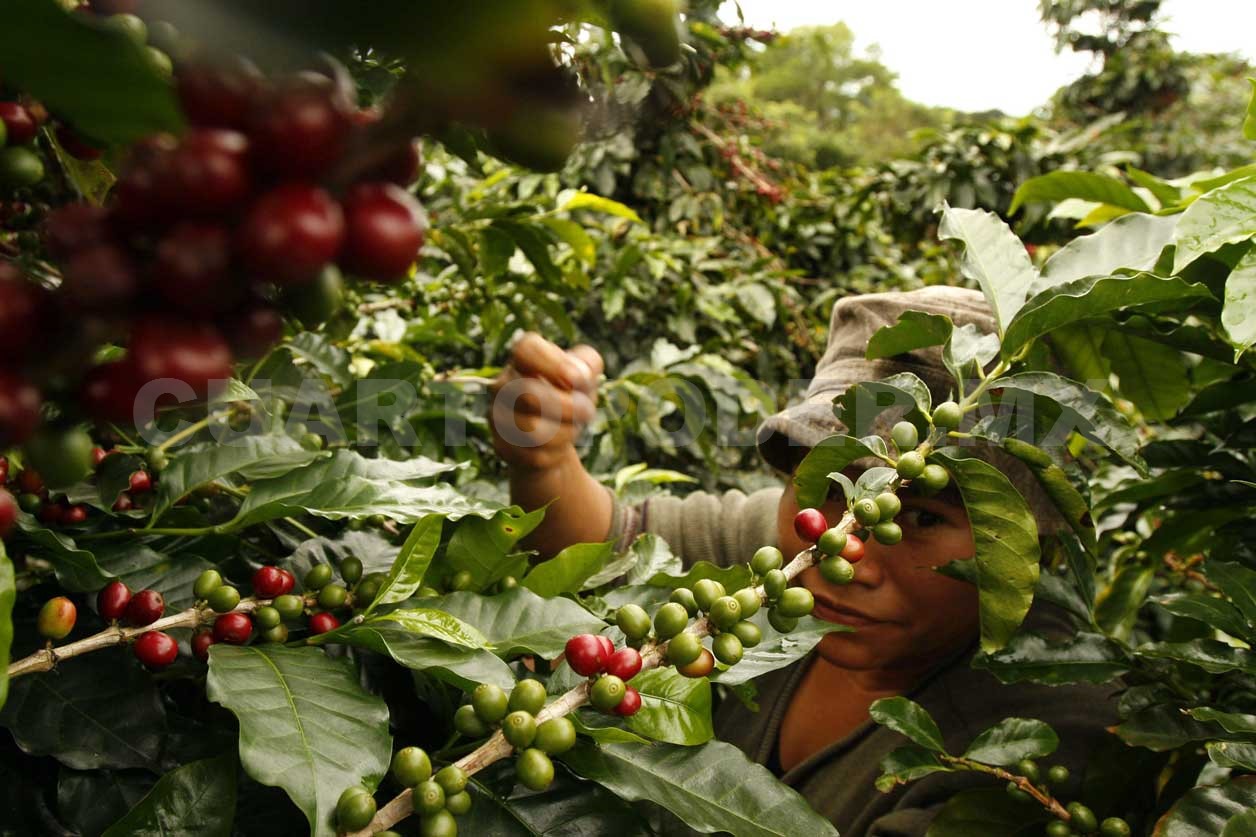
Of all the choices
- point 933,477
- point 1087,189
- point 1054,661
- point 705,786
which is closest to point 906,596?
point 1054,661

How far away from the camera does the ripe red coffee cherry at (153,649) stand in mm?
496

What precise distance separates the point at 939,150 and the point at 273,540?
3.24m

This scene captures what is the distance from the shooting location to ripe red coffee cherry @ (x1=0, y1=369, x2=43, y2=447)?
0.58 ft

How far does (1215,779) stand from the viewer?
0.71m

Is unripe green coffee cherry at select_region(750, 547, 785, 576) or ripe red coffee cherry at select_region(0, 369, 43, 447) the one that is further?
unripe green coffee cherry at select_region(750, 547, 785, 576)

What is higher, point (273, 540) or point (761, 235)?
point (761, 235)

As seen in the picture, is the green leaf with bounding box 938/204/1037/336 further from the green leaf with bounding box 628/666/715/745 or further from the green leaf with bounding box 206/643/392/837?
the green leaf with bounding box 206/643/392/837

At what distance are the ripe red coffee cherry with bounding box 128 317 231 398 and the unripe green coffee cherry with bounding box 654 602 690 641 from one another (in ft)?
1.19

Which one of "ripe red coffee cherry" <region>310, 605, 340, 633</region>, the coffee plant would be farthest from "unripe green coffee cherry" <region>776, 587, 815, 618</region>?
"ripe red coffee cherry" <region>310, 605, 340, 633</region>

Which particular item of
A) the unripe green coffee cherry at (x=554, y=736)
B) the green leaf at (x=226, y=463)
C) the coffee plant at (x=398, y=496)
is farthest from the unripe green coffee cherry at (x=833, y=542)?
the green leaf at (x=226, y=463)

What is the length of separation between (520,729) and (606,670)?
2.7 inches

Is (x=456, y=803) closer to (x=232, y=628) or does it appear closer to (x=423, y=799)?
(x=423, y=799)

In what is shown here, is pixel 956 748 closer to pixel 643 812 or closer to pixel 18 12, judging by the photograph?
pixel 643 812

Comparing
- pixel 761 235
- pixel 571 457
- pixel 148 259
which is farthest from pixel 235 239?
pixel 761 235
